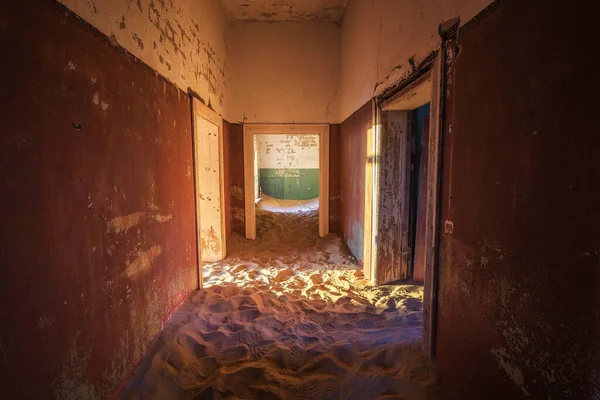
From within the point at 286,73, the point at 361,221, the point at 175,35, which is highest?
the point at 286,73

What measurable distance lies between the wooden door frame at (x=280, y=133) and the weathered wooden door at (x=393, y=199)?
2.09 meters

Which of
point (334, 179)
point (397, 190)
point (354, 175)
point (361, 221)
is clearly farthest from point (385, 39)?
point (334, 179)

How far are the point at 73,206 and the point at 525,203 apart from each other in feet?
6.19

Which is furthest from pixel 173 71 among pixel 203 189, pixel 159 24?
pixel 203 189

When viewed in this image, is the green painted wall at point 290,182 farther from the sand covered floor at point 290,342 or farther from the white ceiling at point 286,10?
the sand covered floor at point 290,342

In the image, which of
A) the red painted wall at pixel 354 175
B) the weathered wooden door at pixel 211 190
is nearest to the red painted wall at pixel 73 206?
the weathered wooden door at pixel 211 190

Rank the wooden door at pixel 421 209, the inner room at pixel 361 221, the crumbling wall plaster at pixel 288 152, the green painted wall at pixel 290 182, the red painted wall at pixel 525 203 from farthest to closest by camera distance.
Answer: the green painted wall at pixel 290 182, the crumbling wall plaster at pixel 288 152, the wooden door at pixel 421 209, the inner room at pixel 361 221, the red painted wall at pixel 525 203

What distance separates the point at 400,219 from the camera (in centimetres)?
327

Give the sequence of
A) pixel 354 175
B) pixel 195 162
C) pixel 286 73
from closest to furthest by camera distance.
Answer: pixel 195 162, pixel 354 175, pixel 286 73

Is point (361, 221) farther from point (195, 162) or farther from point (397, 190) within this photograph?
point (195, 162)

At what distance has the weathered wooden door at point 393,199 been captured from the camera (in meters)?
3.12

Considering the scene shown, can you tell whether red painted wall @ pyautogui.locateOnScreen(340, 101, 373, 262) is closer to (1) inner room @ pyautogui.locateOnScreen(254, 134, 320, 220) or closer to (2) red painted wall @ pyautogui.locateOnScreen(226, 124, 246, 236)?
(2) red painted wall @ pyautogui.locateOnScreen(226, 124, 246, 236)

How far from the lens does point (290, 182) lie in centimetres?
916

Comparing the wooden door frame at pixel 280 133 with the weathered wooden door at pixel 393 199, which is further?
the wooden door frame at pixel 280 133
